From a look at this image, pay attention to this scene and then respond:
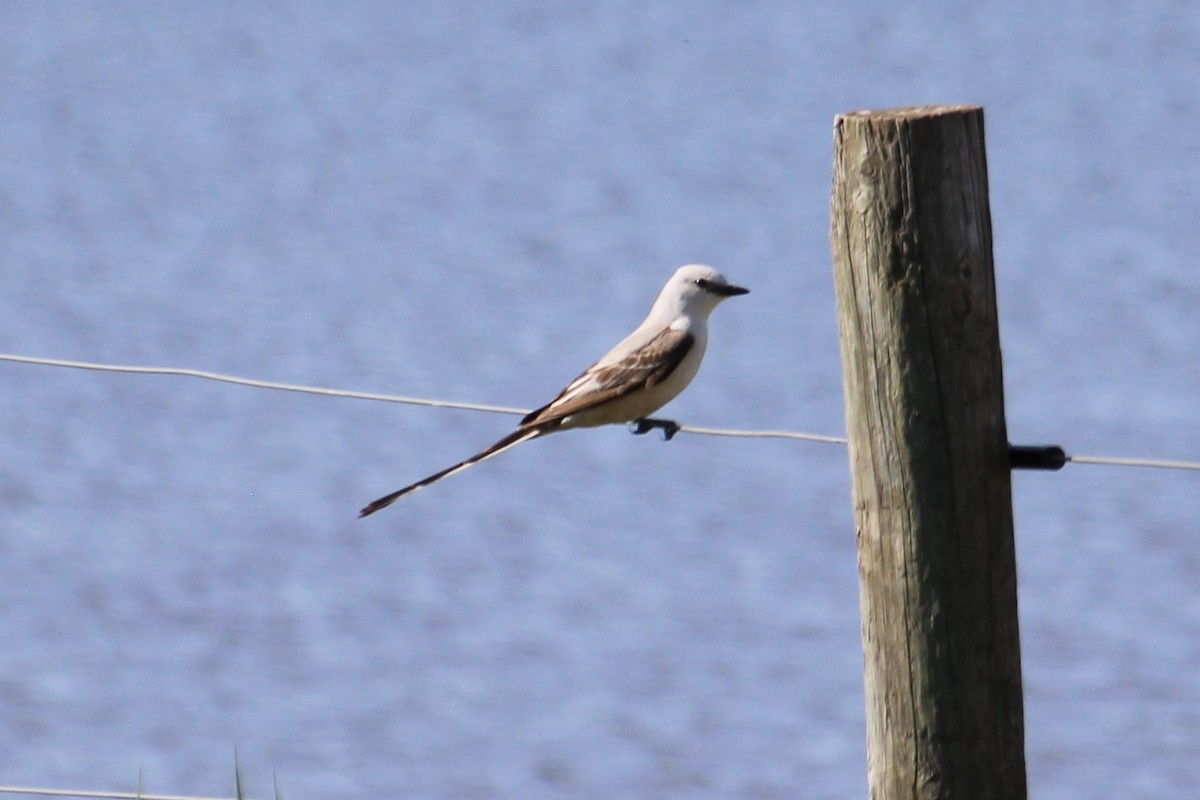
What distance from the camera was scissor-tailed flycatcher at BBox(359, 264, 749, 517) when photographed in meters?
4.40

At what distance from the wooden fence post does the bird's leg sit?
1.68m

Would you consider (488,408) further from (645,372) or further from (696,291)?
(696,291)

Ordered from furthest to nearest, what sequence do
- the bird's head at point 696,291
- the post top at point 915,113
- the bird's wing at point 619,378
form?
the bird's head at point 696,291, the bird's wing at point 619,378, the post top at point 915,113

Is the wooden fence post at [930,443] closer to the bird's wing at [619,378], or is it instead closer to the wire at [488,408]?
the wire at [488,408]

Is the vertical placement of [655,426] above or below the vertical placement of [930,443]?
above

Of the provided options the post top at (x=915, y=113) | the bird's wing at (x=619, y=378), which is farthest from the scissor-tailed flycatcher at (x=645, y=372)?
the post top at (x=915, y=113)

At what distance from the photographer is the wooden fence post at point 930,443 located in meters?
2.76

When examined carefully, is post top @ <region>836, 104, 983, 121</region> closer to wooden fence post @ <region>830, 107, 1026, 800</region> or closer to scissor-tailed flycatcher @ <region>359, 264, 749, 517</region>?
wooden fence post @ <region>830, 107, 1026, 800</region>

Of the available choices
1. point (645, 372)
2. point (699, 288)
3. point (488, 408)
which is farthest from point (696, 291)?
point (488, 408)

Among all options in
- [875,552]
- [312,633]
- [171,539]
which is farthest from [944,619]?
[171,539]

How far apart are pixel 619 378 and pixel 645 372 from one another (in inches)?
2.4

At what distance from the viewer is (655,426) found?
4590 millimetres

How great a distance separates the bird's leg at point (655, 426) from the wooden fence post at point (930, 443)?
168cm

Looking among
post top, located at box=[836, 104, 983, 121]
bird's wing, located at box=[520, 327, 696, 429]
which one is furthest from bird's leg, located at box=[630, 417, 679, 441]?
post top, located at box=[836, 104, 983, 121]
